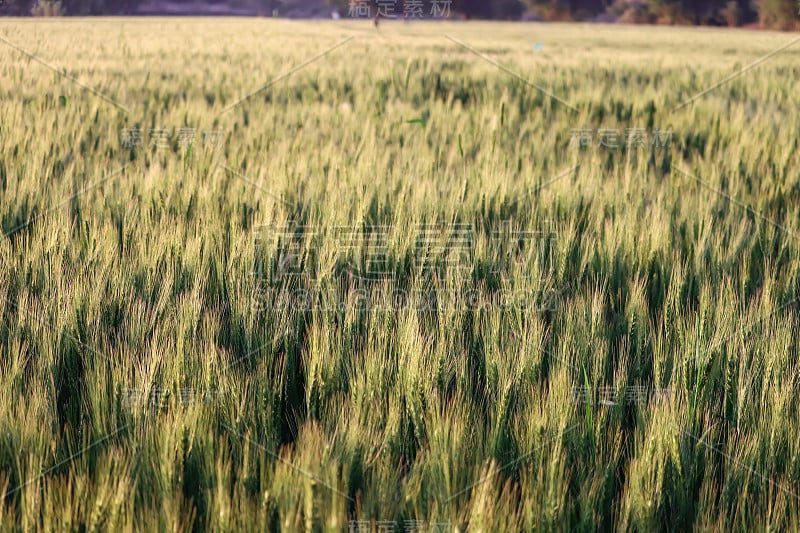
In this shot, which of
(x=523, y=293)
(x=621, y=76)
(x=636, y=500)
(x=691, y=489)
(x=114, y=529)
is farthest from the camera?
(x=621, y=76)

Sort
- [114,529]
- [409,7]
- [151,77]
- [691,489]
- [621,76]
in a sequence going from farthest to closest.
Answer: [621,76], [151,77], [409,7], [691,489], [114,529]

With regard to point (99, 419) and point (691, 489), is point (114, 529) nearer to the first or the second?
point (99, 419)

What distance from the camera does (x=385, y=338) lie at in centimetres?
138

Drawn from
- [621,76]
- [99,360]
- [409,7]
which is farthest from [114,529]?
[621,76]

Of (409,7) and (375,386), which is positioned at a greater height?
(409,7)

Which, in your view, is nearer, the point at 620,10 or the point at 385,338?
the point at 385,338

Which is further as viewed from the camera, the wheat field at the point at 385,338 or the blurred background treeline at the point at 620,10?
the blurred background treeline at the point at 620,10

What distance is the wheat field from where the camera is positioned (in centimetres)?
105

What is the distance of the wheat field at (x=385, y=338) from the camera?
1.05 metres

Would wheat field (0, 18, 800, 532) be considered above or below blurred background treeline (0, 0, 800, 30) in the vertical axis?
below

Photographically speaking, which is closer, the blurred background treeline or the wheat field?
the wheat field

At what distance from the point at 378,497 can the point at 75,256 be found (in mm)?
1276

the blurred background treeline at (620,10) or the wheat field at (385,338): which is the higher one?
the blurred background treeline at (620,10)

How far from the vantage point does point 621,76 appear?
23.2 ft
